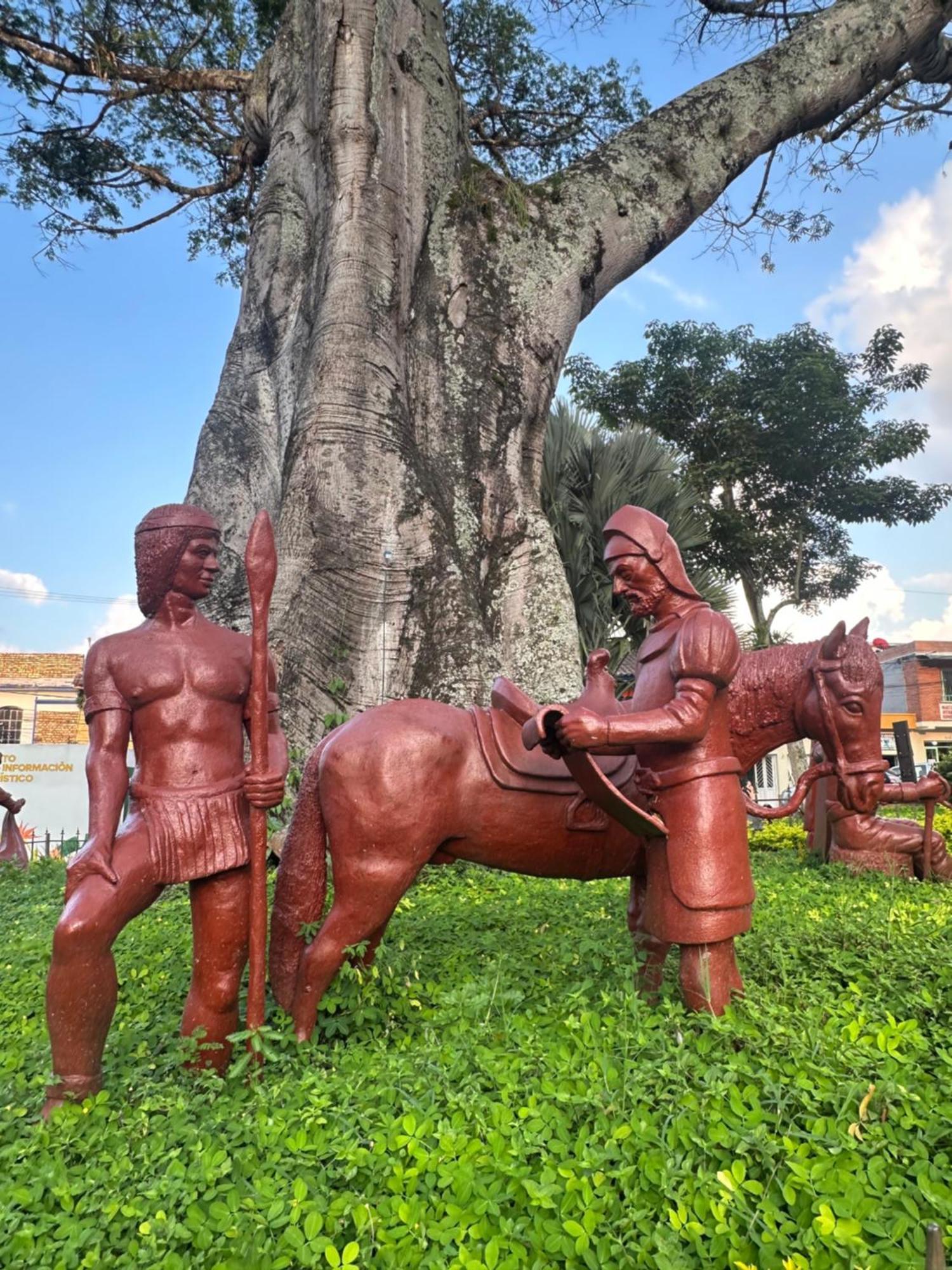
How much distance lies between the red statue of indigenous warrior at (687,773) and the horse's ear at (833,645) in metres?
0.55

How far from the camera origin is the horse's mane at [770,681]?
3027mm

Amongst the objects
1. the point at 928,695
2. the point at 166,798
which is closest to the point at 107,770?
the point at 166,798

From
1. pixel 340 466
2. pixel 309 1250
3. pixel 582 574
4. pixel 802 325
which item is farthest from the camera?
pixel 802 325

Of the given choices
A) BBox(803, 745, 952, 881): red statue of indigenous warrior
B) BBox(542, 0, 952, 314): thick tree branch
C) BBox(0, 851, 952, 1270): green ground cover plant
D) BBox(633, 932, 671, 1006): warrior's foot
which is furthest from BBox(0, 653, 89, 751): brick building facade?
BBox(633, 932, 671, 1006): warrior's foot

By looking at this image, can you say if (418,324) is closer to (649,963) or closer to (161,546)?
(161,546)

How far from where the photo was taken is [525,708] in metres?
2.79

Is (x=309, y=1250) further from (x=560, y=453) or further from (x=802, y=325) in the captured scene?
(x=802, y=325)

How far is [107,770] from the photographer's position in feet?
8.28

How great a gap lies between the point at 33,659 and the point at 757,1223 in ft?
87.5

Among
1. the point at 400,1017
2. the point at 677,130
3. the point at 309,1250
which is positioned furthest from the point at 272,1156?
the point at 677,130

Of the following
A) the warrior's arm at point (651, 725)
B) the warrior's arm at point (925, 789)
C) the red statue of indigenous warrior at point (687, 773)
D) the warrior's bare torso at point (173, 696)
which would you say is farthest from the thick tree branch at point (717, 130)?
the warrior's bare torso at point (173, 696)

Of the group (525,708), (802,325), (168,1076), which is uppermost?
(802,325)

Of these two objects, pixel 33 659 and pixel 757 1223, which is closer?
pixel 757 1223

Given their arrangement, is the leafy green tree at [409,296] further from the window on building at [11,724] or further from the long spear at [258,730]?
the window on building at [11,724]
